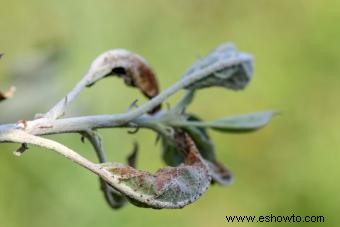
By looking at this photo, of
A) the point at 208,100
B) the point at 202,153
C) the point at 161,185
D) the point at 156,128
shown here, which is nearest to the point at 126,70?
the point at 156,128

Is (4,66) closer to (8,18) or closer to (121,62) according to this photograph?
(8,18)

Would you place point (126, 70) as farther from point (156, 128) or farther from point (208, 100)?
point (208, 100)

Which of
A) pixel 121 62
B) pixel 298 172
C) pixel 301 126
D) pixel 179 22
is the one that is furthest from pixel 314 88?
pixel 121 62

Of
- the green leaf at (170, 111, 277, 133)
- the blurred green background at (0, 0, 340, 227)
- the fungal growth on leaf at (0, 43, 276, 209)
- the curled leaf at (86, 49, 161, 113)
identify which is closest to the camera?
the fungal growth on leaf at (0, 43, 276, 209)

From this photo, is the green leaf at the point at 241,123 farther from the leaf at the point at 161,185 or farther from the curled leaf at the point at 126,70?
the leaf at the point at 161,185

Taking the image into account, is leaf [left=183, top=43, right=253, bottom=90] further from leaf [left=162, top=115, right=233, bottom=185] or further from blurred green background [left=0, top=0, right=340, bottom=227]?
blurred green background [left=0, top=0, right=340, bottom=227]

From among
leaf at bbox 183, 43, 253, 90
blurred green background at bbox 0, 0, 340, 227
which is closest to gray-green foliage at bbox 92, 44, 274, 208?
leaf at bbox 183, 43, 253, 90

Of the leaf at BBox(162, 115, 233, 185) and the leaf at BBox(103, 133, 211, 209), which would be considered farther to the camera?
the leaf at BBox(162, 115, 233, 185)
